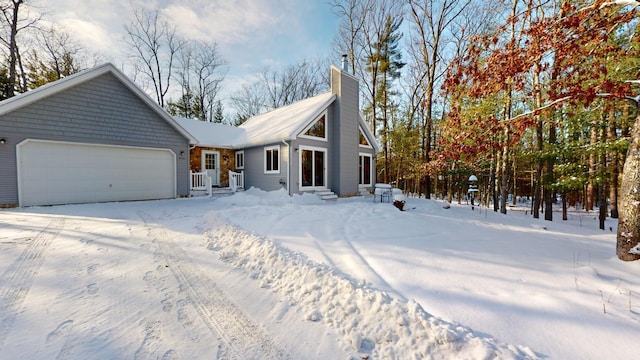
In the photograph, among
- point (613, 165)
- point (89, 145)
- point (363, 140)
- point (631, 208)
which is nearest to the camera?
point (631, 208)

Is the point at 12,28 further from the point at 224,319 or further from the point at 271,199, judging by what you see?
the point at 224,319

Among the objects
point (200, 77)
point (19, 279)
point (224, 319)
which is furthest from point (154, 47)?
point (224, 319)

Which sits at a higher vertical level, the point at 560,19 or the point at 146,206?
the point at 560,19

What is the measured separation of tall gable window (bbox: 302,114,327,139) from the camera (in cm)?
1091

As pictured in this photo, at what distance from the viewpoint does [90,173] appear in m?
8.62

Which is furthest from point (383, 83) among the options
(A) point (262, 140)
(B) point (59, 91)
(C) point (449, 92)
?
(B) point (59, 91)

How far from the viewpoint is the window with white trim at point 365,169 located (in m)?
13.3

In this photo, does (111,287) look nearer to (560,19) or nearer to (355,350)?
(355,350)

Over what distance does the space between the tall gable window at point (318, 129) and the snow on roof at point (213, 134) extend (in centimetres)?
405

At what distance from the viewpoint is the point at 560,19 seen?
3893 millimetres

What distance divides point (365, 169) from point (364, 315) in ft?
37.7

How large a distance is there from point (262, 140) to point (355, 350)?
33.4 feet

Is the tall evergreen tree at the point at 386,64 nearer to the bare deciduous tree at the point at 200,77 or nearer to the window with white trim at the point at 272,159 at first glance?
the window with white trim at the point at 272,159

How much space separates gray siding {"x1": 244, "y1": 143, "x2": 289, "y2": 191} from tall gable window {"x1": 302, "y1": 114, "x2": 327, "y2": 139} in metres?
1.34
